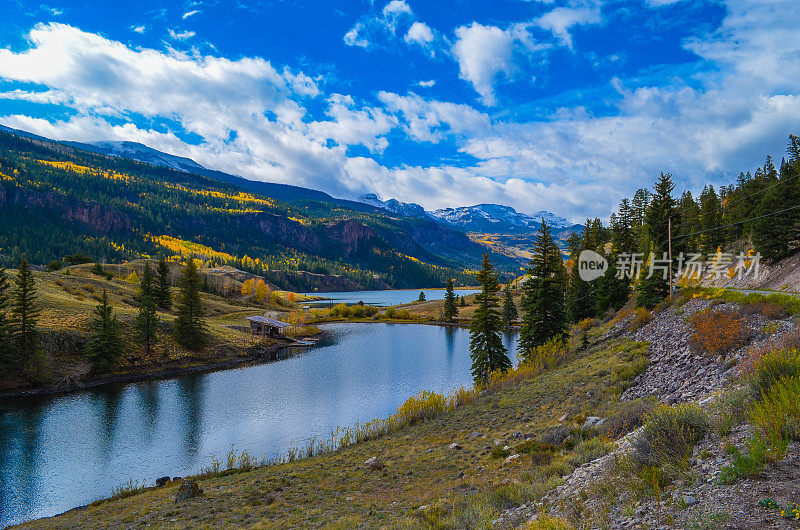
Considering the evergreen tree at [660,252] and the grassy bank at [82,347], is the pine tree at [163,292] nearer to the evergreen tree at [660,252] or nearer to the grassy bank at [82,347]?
the grassy bank at [82,347]

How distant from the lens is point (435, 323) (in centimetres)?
11525

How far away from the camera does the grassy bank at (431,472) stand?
35.9 feet

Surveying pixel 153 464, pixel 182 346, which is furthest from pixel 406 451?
pixel 182 346

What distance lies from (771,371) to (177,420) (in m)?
41.6

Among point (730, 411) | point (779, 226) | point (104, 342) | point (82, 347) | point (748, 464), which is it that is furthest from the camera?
point (82, 347)

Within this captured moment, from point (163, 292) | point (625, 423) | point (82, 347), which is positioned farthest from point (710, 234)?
point (163, 292)

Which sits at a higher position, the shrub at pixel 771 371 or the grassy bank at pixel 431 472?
the shrub at pixel 771 371

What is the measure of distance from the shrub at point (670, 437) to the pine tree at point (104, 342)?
6066 centimetres

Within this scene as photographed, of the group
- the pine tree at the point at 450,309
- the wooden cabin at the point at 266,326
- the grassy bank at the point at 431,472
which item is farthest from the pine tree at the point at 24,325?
the pine tree at the point at 450,309

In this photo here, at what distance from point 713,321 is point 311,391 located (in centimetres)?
3882

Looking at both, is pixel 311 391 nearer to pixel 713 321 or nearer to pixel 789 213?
pixel 713 321

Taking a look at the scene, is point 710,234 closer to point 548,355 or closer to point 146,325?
point 548,355

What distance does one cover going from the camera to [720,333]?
1627 centimetres

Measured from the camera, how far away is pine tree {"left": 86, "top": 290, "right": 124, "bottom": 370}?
48906mm
